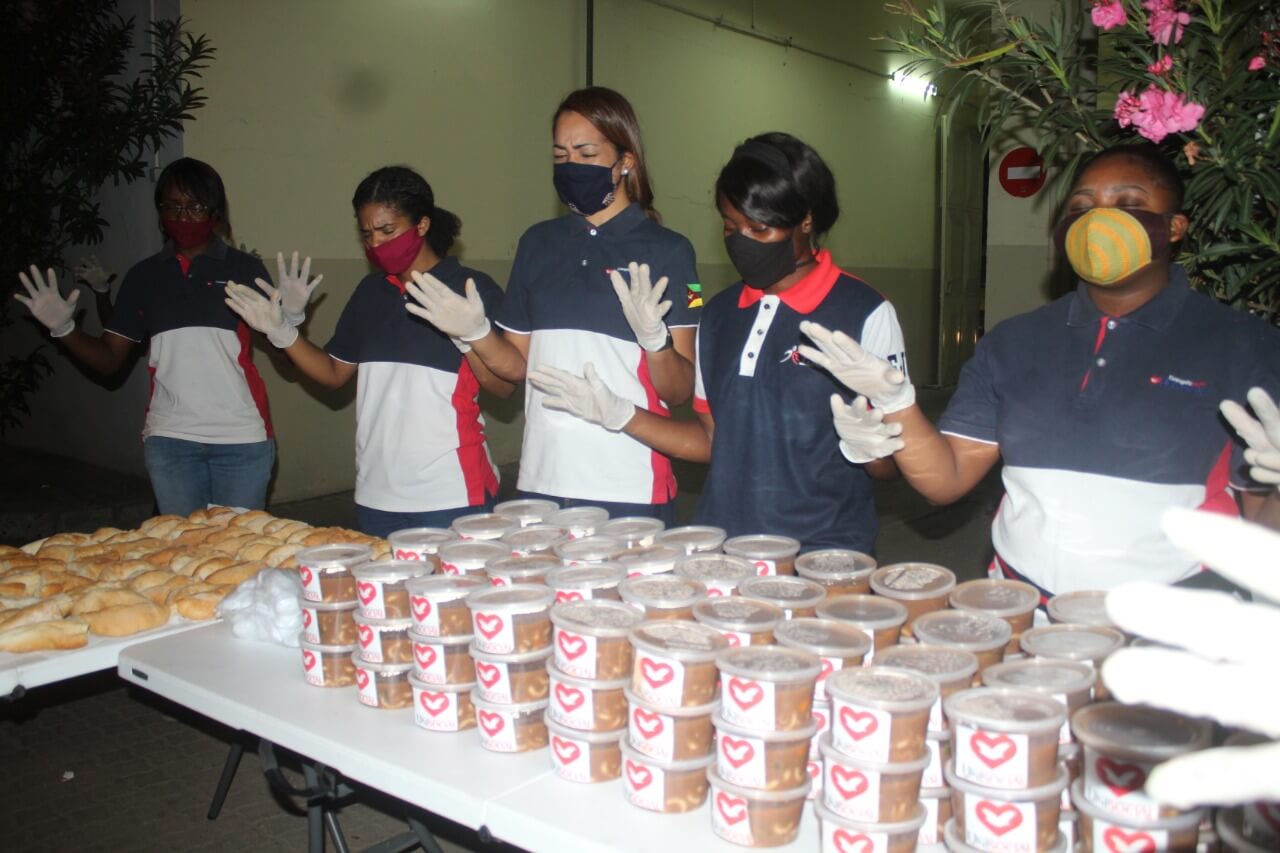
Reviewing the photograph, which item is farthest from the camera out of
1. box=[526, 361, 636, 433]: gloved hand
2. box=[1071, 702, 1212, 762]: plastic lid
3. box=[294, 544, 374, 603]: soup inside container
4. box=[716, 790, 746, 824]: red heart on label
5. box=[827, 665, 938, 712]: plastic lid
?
box=[526, 361, 636, 433]: gloved hand

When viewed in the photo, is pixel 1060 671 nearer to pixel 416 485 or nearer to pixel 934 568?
pixel 934 568

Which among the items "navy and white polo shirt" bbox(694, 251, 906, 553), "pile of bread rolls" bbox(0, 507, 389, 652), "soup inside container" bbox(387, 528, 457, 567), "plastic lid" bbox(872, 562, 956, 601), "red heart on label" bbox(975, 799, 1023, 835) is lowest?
"pile of bread rolls" bbox(0, 507, 389, 652)

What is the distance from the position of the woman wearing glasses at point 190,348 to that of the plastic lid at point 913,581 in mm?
2899

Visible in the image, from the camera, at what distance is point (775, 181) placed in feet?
7.60

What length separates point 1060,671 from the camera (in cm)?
137

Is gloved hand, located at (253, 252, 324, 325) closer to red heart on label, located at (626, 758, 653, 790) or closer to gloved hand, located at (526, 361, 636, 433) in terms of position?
gloved hand, located at (526, 361, 636, 433)

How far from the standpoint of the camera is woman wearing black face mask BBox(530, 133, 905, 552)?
91.7 inches

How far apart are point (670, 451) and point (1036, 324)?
97 centimetres

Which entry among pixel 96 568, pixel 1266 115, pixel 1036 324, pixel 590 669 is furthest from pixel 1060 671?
pixel 96 568

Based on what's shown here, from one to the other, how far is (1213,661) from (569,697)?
97 cm

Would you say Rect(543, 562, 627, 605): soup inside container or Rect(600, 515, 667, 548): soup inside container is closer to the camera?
Rect(543, 562, 627, 605): soup inside container

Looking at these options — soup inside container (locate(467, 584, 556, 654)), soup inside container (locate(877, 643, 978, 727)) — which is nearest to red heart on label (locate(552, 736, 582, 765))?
soup inside container (locate(467, 584, 556, 654))

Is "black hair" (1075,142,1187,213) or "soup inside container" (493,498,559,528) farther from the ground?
"black hair" (1075,142,1187,213)

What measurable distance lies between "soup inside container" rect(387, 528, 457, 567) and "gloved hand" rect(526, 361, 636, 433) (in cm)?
50
